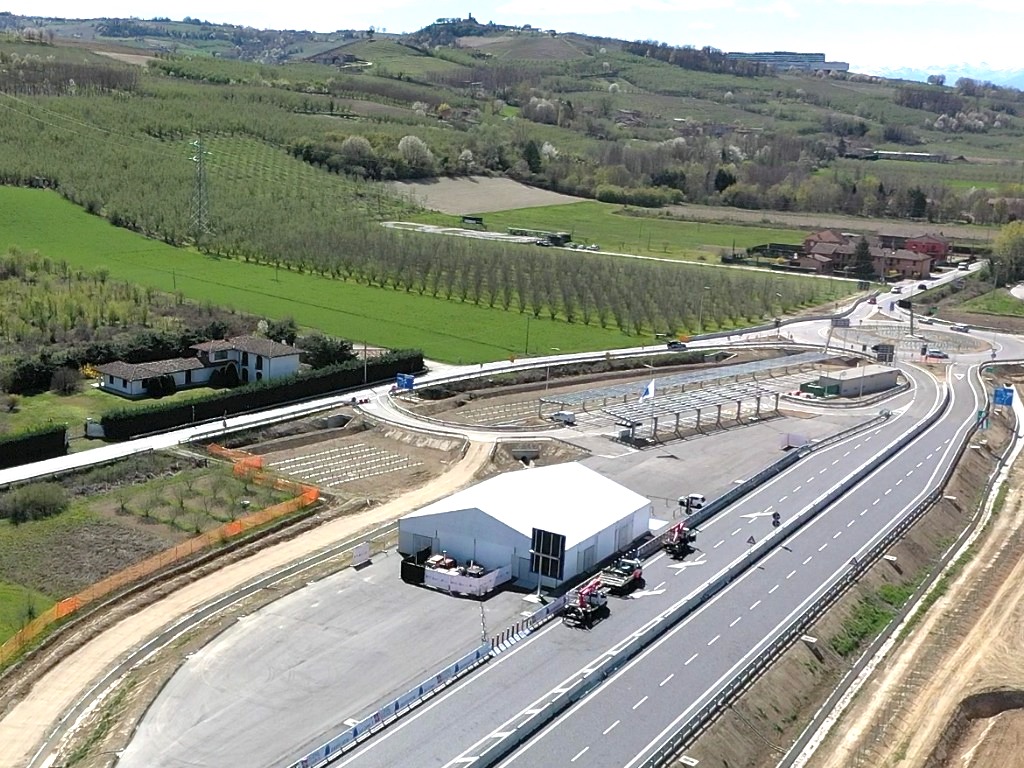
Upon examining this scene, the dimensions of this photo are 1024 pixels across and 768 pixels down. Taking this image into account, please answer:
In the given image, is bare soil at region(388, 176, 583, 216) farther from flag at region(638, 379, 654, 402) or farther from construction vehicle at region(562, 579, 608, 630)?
construction vehicle at region(562, 579, 608, 630)

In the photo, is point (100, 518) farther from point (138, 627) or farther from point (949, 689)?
point (949, 689)

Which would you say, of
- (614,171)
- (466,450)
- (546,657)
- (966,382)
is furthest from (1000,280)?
(546,657)

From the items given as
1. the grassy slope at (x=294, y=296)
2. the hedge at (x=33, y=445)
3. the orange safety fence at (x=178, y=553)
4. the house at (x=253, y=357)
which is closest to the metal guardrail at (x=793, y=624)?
the orange safety fence at (x=178, y=553)

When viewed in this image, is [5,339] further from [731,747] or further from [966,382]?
[966,382]

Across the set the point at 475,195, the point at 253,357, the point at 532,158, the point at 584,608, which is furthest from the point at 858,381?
the point at 532,158

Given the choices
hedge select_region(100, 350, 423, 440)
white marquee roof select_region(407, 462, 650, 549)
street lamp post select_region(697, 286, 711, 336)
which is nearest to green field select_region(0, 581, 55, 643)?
white marquee roof select_region(407, 462, 650, 549)

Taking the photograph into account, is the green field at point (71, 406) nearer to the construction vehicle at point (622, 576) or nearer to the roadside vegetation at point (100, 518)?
the roadside vegetation at point (100, 518)
